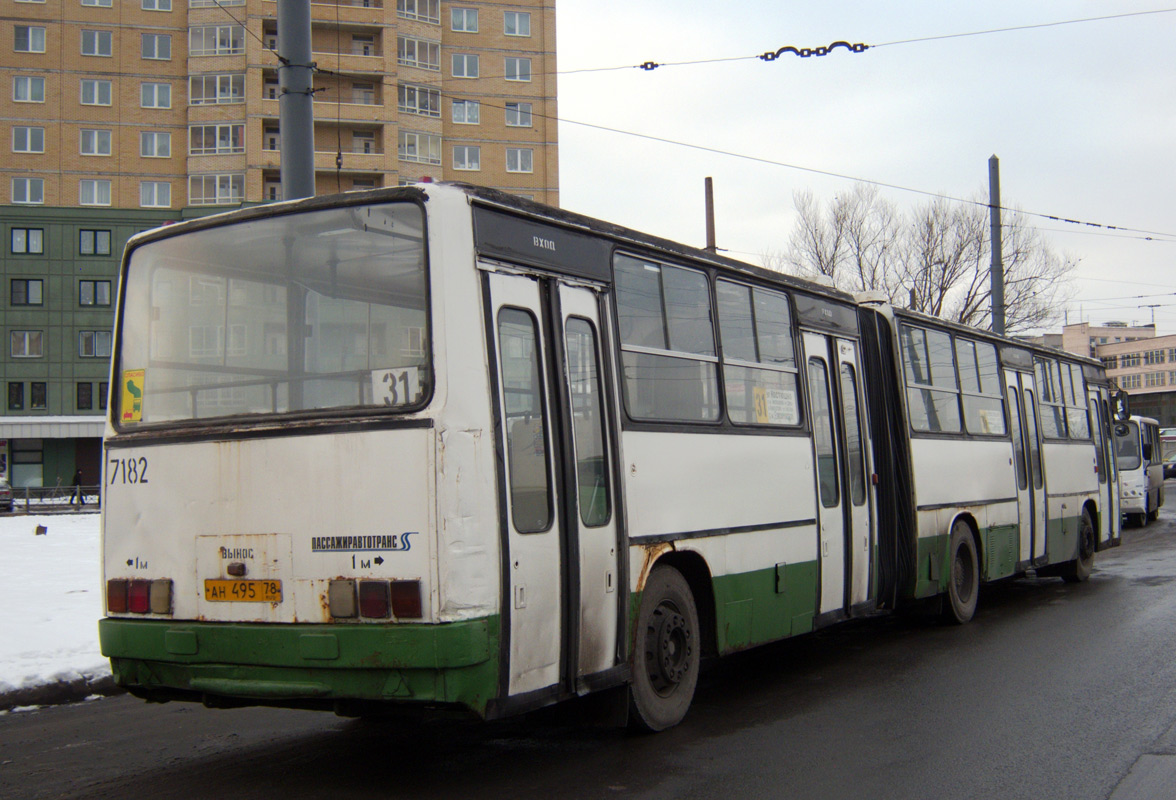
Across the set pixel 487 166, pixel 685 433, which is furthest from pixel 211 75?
pixel 685 433

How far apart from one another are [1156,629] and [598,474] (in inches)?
283

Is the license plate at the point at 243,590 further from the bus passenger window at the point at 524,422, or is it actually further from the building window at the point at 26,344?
the building window at the point at 26,344

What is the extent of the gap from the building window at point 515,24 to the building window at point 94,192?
2312 centimetres

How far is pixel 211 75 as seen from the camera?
195ft

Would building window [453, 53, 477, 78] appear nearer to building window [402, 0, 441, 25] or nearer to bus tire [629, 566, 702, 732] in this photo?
building window [402, 0, 441, 25]

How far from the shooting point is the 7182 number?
627 cm

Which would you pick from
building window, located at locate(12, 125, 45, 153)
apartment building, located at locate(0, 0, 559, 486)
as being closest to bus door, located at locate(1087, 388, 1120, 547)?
apartment building, located at locate(0, 0, 559, 486)

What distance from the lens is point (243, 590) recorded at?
5.77 m

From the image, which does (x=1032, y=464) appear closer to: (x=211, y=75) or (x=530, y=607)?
(x=530, y=607)

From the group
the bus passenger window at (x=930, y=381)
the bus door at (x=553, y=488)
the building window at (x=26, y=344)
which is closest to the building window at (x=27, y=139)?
the building window at (x=26, y=344)

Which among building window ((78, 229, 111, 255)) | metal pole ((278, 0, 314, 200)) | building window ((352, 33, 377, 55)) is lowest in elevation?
metal pole ((278, 0, 314, 200))

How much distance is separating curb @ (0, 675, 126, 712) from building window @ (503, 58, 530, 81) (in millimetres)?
58554

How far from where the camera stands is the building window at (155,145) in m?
59.2

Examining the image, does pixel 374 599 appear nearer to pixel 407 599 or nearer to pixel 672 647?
pixel 407 599
